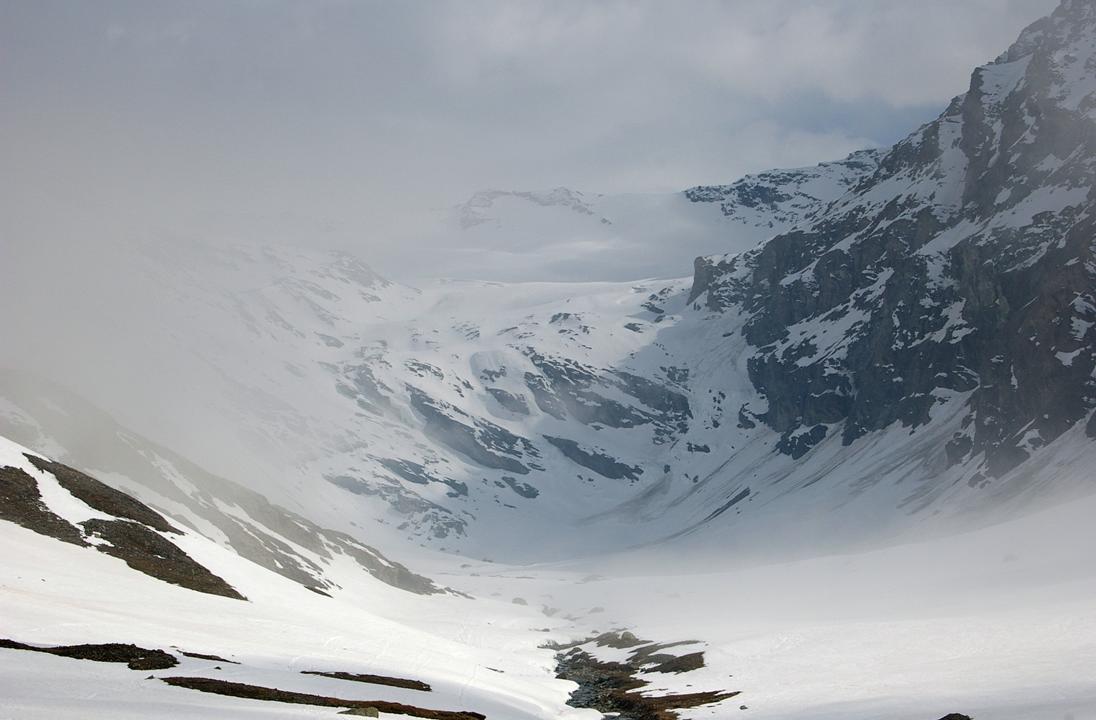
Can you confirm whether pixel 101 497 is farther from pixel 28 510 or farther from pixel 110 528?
pixel 28 510

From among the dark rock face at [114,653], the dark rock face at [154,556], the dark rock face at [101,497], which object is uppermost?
the dark rock face at [101,497]

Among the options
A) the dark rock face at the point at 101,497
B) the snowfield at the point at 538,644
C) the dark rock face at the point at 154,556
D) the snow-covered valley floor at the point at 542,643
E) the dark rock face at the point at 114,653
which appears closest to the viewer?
the snow-covered valley floor at the point at 542,643

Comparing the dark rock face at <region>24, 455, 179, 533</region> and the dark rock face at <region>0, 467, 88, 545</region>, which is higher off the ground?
the dark rock face at <region>24, 455, 179, 533</region>

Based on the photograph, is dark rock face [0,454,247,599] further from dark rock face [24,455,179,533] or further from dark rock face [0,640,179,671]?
dark rock face [0,640,179,671]

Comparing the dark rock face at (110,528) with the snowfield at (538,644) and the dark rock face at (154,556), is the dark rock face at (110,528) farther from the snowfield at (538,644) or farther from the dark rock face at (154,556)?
the snowfield at (538,644)

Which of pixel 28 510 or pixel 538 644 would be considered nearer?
pixel 28 510

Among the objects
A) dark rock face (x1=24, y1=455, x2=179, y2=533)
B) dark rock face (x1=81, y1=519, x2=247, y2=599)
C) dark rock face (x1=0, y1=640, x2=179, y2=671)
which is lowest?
dark rock face (x1=0, y1=640, x2=179, y2=671)

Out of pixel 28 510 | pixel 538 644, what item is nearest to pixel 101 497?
pixel 28 510

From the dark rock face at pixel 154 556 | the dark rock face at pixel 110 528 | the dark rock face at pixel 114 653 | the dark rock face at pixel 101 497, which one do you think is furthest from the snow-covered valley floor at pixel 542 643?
the dark rock face at pixel 101 497

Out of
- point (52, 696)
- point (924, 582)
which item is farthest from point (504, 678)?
point (924, 582)

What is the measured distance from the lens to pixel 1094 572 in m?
80.7

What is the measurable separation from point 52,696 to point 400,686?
71.7 ft

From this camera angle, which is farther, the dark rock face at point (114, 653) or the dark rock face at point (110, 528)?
the dark rock face at point (110, 528)

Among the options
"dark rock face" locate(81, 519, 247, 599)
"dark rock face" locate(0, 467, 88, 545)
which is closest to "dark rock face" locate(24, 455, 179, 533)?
"dark rock face" locate(81, 519, 247, 599)
